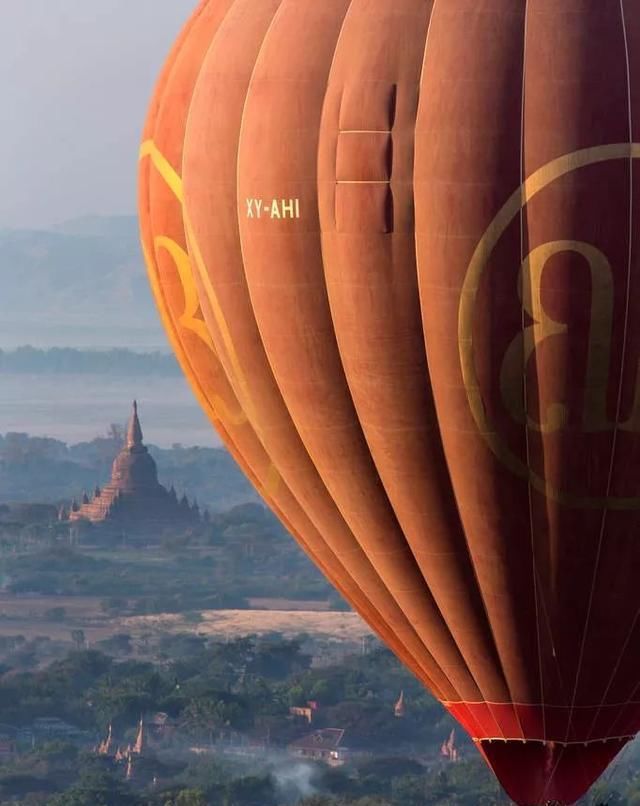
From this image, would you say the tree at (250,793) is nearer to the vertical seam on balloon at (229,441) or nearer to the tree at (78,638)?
the tree at (78,638)

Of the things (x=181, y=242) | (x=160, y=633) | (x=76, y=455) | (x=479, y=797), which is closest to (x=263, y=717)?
(x=479, y=797)

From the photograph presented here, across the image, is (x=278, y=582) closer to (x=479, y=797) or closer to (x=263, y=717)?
(x=263, y=717)

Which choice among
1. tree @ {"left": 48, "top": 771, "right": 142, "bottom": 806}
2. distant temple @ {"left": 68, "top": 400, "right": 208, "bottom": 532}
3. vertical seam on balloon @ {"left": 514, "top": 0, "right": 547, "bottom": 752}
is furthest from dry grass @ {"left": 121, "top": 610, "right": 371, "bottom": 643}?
vertical seam on balloon @ {"left": 514, "top": 0, "right": 547, "bottom": 752}

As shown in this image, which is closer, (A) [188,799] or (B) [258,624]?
(A) [188,799]

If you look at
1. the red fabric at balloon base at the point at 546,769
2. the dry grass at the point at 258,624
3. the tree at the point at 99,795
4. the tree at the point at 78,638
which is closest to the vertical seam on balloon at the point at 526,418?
the red fabric at balloon base at the point at 546,769

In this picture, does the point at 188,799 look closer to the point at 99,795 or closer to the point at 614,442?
the point at 99,795

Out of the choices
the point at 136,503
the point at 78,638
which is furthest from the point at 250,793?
the point at 136,503

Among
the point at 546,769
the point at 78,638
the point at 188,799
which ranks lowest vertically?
the point at 78,638
